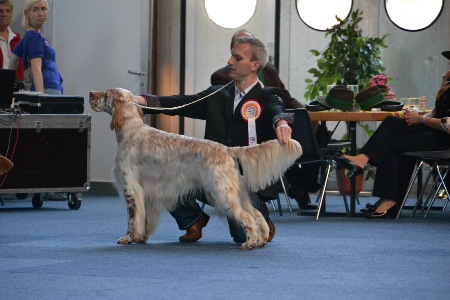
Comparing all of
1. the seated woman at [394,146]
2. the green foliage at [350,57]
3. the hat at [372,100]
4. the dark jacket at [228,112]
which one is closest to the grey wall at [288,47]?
the green foliage at [350,57]

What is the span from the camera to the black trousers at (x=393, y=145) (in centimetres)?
779

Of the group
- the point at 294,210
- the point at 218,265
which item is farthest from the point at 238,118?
the point at 294,210

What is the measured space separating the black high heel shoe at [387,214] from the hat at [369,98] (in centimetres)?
81

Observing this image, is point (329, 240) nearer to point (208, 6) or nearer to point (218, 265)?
point (218, 265)

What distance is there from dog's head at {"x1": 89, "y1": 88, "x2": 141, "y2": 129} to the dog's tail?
2.21ft

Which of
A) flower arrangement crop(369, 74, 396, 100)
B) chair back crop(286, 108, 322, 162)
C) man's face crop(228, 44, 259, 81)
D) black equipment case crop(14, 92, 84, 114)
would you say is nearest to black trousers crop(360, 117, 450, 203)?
chair back crop(286, 108, 322, 162)

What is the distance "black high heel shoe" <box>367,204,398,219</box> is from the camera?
7758 mm

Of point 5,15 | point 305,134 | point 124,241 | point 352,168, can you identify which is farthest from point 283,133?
point 5,15

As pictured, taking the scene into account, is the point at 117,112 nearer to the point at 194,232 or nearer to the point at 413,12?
the point at 194,232

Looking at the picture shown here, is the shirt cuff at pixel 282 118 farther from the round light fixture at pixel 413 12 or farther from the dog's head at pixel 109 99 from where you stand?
the round light fixture at pixel 413 12

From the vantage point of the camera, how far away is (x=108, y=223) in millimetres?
7195

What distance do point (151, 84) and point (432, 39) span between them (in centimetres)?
287

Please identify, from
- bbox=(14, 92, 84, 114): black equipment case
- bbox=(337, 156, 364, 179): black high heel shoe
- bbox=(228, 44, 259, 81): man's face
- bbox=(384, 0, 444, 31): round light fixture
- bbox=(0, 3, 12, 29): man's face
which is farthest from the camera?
bbox=(384, 0, 444, 31): round light fixture

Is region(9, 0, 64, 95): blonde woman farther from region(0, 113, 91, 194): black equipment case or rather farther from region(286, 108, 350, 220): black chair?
region(286, 108, 350, 220): black chair
